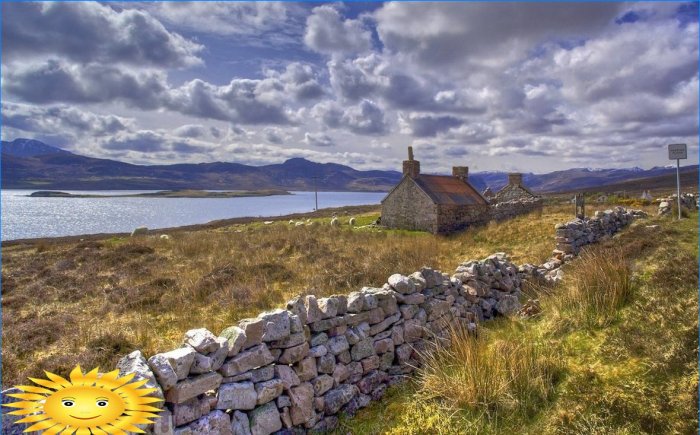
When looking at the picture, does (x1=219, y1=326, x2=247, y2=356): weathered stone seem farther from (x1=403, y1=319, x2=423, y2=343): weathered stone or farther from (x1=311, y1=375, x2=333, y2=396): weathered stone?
(x1=403, y1=319, x2=423, y2=343): weathered stone

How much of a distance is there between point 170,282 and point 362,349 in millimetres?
8777

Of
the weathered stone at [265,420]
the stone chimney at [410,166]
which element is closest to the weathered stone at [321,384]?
the weathered stone at [265,420]

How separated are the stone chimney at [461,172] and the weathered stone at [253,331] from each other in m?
30.4

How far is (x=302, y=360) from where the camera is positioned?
16.0 ft

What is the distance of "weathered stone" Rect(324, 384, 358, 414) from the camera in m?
5.04

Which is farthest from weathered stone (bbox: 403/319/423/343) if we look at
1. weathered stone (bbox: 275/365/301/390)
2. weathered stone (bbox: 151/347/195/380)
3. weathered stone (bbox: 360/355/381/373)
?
weathered stone (bbox: 151/347/195/380)

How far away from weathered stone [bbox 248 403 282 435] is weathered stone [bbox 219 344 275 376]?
46 cm

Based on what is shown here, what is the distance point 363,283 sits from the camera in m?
10.8

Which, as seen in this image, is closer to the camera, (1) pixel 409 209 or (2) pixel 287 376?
(2) pixel 287 376

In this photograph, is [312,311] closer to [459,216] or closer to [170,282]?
[170,282]

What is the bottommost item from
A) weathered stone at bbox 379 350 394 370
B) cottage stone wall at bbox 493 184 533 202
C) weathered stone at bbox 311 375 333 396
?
weathered stone at bbox 379 350 394 370

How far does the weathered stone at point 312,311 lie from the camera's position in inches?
203

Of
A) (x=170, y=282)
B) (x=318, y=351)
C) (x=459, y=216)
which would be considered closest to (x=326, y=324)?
(x=318, y=351)

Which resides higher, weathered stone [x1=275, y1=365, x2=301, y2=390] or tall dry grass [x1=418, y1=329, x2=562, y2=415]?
weathered stone [x1=275, y1=365, x2=301, y2=390]
